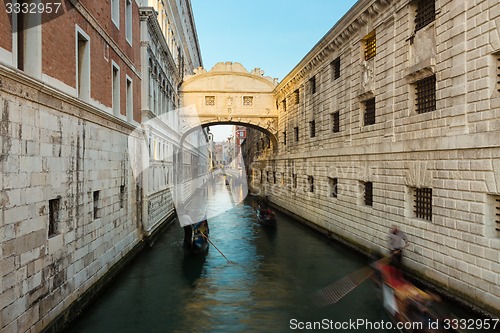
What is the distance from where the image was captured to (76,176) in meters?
8.18

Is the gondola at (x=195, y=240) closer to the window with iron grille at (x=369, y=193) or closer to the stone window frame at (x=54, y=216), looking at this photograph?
the window with iron grille at (x=369, y=193)

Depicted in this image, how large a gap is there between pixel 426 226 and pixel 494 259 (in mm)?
2213

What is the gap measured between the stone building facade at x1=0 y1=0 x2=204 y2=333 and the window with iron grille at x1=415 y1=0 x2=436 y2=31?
27.2 ft

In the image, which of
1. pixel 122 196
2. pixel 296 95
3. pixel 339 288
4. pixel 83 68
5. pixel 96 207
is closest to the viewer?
pixel 83 68

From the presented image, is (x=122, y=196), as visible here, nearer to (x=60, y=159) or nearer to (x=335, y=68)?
(x=60, y=159)

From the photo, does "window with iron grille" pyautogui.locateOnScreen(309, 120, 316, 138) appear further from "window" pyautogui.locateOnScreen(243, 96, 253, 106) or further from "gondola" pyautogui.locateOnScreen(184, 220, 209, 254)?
"gondola" pyautogui.locateOnScreen(184, 220, 209, 254)

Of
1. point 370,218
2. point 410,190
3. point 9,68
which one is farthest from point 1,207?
point 370,218

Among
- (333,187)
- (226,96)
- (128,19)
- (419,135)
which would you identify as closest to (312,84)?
(333,187)

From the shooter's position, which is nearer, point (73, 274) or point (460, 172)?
point (73, 274)

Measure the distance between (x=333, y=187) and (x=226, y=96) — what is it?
40.4 ft

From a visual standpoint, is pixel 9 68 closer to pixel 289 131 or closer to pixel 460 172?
pixel 460 172

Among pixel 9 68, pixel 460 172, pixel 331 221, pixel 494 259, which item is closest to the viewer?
pixel 9 68

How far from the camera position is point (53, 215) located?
23.7 ft

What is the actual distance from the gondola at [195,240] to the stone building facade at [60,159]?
2.33m
